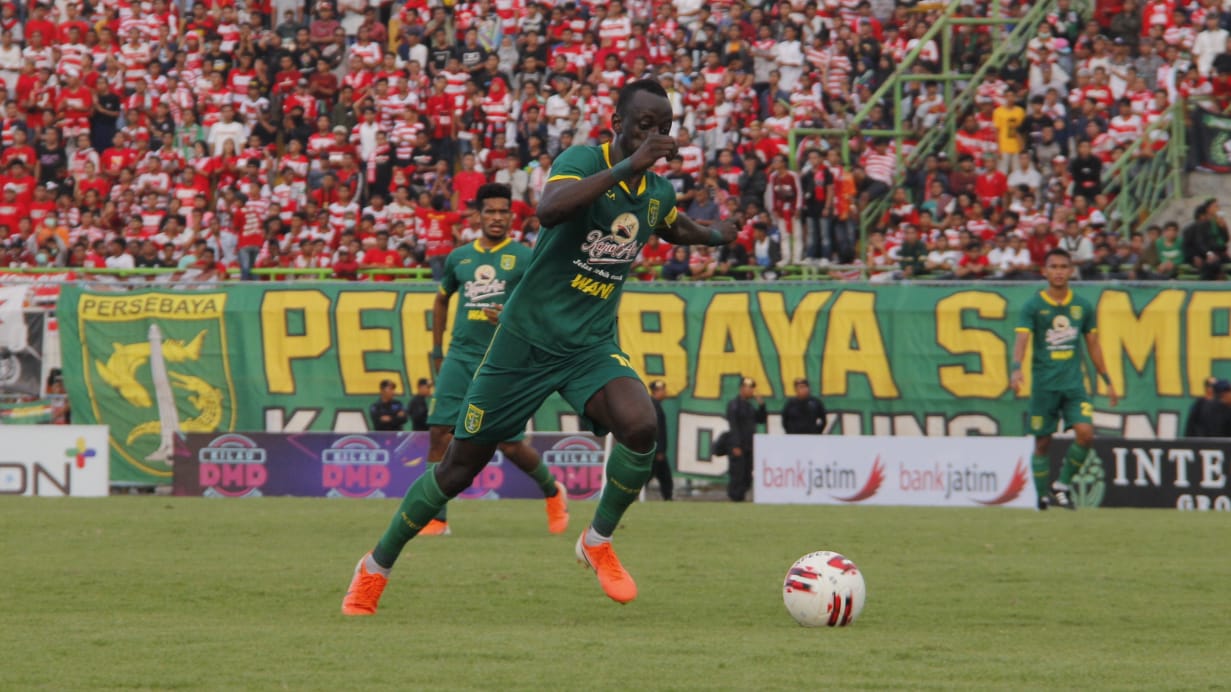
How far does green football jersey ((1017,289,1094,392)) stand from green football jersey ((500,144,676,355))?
10.1 m

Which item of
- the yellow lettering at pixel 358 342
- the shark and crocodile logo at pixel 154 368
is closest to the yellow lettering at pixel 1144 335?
the yellow lettering at pixel 358 342

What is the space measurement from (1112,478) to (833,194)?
6.62m

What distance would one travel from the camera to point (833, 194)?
86.6ft

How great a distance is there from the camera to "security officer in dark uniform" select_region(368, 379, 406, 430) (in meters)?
24.5

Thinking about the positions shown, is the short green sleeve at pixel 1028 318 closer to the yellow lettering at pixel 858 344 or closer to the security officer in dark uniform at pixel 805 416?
the yellow lettering at pixel 858 344

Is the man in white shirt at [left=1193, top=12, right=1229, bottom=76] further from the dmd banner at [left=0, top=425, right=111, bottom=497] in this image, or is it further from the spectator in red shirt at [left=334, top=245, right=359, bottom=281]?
the dmd banner at [left=0, top=425, right=111, bottom=497]

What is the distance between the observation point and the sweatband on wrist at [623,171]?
8.41m

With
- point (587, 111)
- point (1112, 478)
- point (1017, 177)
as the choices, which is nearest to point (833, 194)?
point (1017, 177)

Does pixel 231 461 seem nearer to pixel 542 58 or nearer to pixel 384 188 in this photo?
pixel 384 188

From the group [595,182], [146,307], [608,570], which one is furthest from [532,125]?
[595,182]

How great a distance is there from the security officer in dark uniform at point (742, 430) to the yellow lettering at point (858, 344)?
108cm

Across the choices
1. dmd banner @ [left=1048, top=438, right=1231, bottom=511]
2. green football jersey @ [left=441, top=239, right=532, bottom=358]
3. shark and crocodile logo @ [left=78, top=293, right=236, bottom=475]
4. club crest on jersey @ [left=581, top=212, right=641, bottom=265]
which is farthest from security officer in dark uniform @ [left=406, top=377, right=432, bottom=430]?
club crest on jersey @ [left=581, top=212, right=641, bottom=265]

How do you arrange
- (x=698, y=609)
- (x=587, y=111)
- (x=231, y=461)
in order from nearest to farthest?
(x=698, y=609)
(x=231, y=461)
(x=587, y=111)

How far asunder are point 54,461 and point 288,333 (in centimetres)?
361
